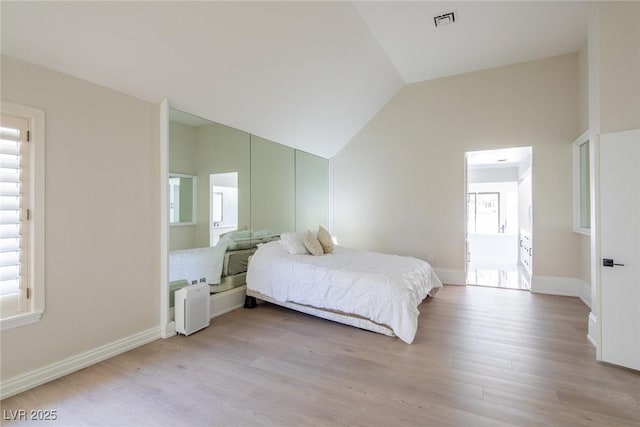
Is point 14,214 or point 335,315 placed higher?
point 14,214

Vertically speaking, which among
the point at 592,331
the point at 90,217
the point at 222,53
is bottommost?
the point at 592,331

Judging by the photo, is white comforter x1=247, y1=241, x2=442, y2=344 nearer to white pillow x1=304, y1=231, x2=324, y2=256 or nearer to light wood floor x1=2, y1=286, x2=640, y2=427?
white pillow x1=304, y1=231, x2=324, y2=256

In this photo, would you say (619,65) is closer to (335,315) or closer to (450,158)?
(450,158)

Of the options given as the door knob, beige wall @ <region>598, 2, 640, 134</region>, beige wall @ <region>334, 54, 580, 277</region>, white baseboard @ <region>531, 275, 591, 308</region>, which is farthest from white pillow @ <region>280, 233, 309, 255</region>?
white baseboard @ <region>531, 275, 591, 308</region>

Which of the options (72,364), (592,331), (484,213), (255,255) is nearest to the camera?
(72,364)

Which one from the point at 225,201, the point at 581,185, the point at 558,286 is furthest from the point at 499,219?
the point at 225,201

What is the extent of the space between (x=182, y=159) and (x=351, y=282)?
7.67 feet

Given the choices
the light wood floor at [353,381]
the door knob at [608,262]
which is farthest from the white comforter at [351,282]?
the door knob at [608,262]

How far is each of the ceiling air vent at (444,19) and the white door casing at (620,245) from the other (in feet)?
7.00

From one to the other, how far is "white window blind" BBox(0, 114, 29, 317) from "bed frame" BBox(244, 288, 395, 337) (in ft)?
7.41

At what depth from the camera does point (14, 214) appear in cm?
212

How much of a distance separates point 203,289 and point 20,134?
202 centimetres

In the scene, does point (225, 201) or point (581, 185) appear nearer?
point (225, 201)

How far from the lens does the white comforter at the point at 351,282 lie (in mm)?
2965
